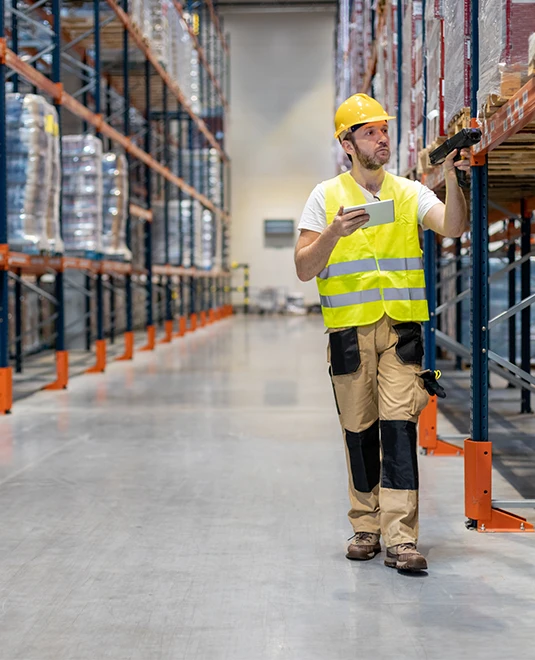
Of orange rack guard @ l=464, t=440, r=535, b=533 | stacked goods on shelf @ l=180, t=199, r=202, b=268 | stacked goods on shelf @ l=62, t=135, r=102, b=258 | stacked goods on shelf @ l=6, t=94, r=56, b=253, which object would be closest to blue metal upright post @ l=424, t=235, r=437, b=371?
orange rack guard @ l=464, t=440, r=535, b=533

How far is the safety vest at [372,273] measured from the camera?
3.77 metres

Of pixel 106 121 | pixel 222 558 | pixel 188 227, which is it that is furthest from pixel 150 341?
pixel 222 558

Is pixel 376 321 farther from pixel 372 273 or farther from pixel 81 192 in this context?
pixel 81 192

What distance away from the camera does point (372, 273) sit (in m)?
3.78

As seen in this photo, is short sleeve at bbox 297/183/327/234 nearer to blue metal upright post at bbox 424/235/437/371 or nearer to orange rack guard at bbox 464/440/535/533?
orange rack guard at bbox 464/440/535/533

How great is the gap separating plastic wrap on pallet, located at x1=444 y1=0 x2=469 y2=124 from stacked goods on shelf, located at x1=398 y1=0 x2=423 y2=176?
132 centimetres

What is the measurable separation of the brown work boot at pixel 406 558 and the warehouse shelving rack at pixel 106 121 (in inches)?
201

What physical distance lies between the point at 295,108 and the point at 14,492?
1117 inches

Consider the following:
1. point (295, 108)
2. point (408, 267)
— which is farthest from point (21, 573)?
point (295, 108)

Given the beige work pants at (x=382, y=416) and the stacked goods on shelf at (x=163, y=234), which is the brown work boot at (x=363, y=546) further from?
the stacked goods on shelf at (x=163, y=234)

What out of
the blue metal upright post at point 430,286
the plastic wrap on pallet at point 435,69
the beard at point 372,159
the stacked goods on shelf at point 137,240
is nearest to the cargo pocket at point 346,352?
the beard at point 372,159

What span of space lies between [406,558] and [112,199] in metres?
10.0

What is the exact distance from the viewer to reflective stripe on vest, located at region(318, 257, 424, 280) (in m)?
3.79

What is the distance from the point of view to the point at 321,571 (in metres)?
3.72
